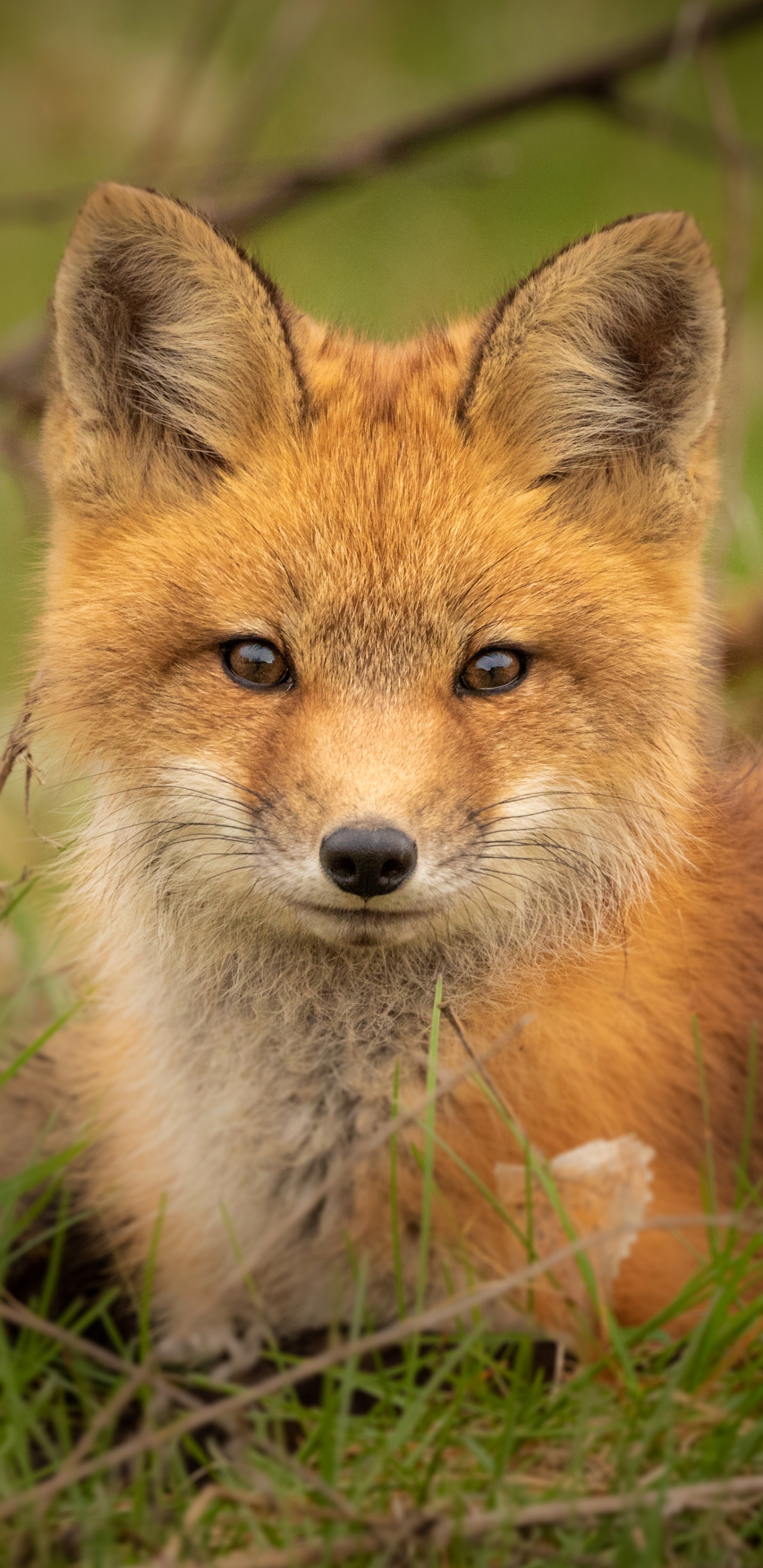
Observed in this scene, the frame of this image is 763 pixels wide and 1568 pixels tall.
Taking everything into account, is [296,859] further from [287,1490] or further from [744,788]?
[744,788]

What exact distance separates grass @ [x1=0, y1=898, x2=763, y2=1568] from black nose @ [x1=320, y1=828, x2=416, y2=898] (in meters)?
0.31

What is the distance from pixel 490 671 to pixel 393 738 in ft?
1.10

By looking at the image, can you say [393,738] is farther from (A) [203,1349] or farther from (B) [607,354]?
(A) [203,1349]

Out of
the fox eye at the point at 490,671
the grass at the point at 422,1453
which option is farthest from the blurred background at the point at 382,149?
the grass at the point at 422,1453

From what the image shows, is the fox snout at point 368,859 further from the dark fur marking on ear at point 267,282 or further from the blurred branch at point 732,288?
the blurred branch at point 732,288

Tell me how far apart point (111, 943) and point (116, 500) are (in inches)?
43.6

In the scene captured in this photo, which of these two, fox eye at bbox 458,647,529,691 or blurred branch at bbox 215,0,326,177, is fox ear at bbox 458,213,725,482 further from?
blurred branch at bbox 215,0,326,177

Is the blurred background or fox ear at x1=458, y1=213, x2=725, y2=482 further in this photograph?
the blurred background

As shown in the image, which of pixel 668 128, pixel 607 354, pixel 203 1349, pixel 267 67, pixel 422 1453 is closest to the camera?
pixel 422 1453

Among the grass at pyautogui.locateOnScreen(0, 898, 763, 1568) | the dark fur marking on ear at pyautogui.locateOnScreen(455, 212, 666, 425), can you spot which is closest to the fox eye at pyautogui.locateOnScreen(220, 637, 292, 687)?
the dark fur marking on ear at pyautogui.locateOnScreen(455, 212, 666, 425)

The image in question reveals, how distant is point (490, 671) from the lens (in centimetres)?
299

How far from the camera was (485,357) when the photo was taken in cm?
312

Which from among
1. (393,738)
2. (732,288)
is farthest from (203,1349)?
(732,288)

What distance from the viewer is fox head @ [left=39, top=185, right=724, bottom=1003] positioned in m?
2.86
